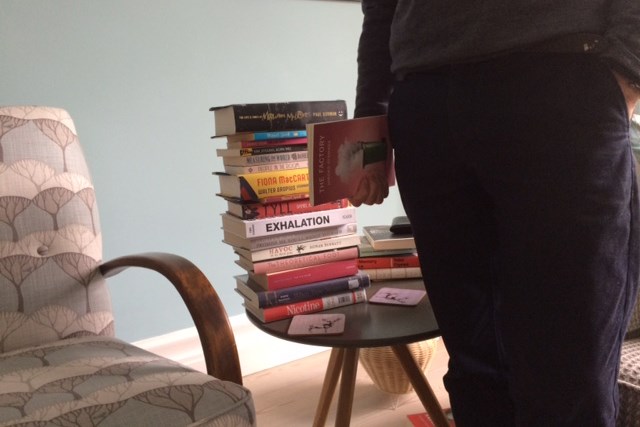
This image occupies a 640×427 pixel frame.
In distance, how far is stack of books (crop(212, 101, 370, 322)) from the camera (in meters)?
1.03

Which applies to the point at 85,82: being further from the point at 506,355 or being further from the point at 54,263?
the point at 506,355

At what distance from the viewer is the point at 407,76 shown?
798 millimetres

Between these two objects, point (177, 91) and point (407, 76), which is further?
point (177, 91)

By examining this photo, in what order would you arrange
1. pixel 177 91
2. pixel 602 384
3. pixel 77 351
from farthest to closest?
1. pixel 177 91
2. pixel 77 351
3. pixel 602 384

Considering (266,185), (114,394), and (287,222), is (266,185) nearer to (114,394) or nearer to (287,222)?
(287,222)

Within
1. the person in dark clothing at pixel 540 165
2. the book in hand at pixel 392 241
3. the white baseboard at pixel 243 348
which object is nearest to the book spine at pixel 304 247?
the book in hand at pixel 392 241

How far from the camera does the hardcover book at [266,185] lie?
1024mm

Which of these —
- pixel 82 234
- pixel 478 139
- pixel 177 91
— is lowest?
pixel 82 234

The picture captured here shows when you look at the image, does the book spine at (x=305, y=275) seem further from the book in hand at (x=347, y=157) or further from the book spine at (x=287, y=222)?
the book in hand at (x=347, y=157)

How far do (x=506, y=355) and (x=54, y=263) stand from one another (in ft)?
2.81

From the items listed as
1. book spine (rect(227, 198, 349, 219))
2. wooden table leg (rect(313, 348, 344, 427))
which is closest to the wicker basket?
wooden table leg (rect(313, 348, 344, 427))

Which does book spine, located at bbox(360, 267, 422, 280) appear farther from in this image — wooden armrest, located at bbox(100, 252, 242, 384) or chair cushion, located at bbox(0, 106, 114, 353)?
chair cushion, located at bbox(0, 106, 114, 353)

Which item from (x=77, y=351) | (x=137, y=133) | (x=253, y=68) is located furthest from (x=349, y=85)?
(x=77, y=351)

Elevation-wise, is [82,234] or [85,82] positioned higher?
[85,82]
